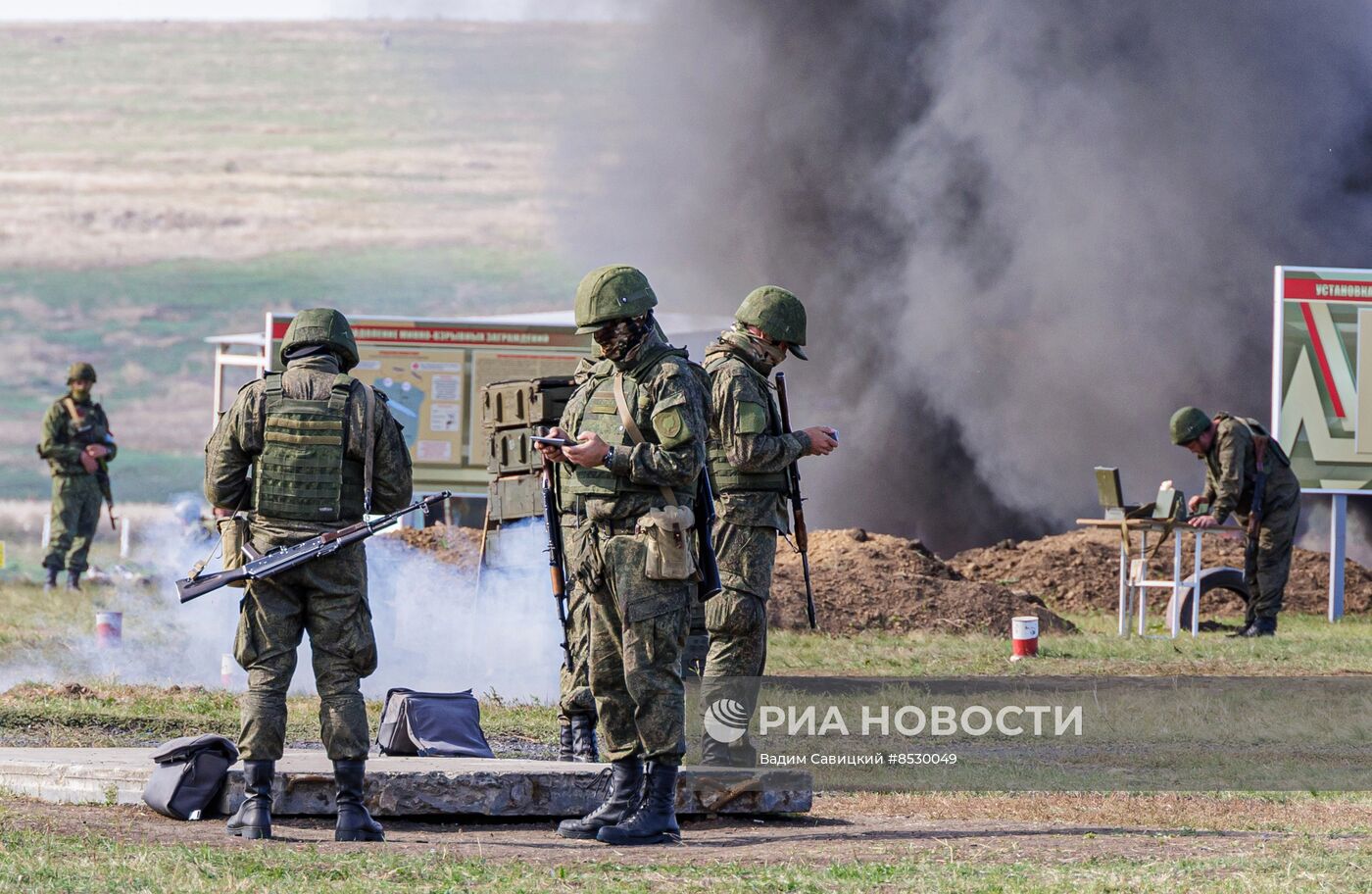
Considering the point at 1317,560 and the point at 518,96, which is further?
the point at 518,96

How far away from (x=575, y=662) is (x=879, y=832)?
152 cm

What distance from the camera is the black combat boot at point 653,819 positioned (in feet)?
20.2

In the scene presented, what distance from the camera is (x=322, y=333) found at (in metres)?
6.48

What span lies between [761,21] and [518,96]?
80.6 ft

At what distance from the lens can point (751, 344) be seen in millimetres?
7371

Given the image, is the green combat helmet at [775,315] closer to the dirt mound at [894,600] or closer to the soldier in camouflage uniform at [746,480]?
the soldier in camouflage uniform at [746,480]

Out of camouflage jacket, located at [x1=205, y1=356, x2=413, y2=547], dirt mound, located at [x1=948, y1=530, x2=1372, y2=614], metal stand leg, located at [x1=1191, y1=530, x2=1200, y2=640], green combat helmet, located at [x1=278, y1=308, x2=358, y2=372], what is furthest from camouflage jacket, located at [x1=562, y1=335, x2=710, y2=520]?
dirt mound, located at [x1=948, y1=530, x2=1372, y2=614]

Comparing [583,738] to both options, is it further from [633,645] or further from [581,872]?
[581,872]

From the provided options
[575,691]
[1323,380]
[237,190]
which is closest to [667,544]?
[575,691]

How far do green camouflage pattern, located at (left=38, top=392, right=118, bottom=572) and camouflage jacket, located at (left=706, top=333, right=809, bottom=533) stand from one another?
1140 centimetres

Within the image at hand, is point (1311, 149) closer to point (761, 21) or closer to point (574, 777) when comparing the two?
point (761, 21)

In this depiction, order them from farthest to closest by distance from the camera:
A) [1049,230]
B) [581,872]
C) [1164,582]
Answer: [1049,230] → [1164,582] → [581,872]

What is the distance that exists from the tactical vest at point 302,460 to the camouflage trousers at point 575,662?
1100 mm

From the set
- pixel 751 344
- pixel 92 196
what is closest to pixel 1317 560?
pixel 751 344
